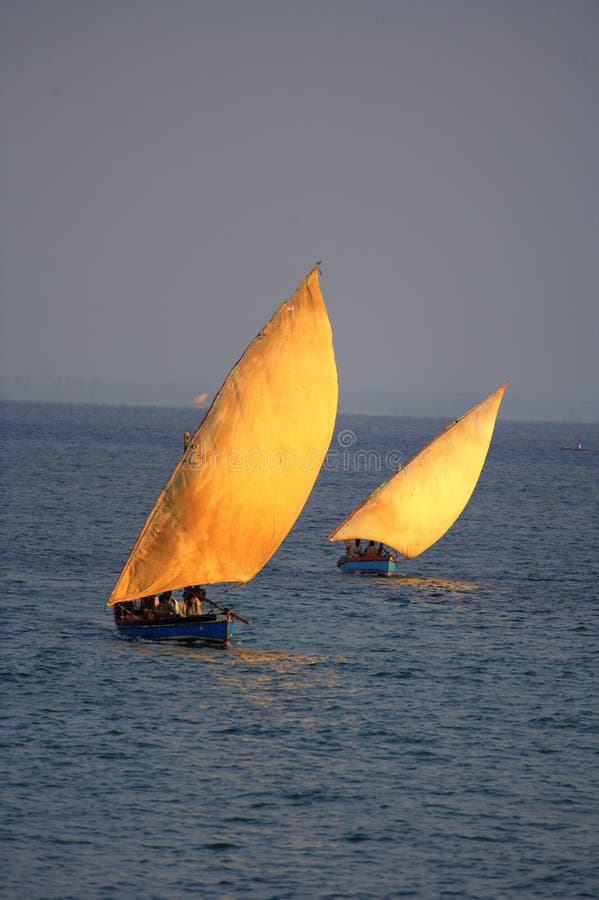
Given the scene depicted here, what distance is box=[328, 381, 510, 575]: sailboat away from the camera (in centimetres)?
6775

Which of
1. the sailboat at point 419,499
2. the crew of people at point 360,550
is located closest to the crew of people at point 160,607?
the sailboat at point 419,499

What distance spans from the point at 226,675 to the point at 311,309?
14.0 meters

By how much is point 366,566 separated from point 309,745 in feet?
104

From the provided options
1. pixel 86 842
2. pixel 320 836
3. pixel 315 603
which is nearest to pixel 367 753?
pixel 320 836

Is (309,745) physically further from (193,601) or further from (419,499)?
(419,499)

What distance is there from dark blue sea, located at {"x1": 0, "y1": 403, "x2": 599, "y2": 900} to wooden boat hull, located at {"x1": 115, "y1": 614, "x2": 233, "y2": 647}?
47 cm

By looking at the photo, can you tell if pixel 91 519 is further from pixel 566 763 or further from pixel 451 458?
pixel 566 763

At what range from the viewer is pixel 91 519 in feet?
309

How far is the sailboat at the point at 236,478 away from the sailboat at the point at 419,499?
19.0 m

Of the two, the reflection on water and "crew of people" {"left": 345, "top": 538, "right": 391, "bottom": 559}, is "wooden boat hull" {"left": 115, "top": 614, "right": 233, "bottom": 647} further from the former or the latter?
"crew of people" {"left": 345, "top": 538, "right": 391, "bottom": 559}

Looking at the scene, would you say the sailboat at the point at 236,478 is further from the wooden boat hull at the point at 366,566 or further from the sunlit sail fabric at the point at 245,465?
the wooden boat hull at the point at 366,566

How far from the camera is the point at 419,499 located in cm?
6844

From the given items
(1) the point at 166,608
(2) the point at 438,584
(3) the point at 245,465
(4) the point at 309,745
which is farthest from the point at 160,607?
(2) the point at 438,584

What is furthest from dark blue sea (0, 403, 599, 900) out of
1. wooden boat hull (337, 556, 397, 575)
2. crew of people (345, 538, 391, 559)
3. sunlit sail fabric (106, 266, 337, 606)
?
sunlit sail fabric (106, 266, 337, 606)
